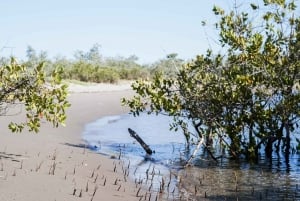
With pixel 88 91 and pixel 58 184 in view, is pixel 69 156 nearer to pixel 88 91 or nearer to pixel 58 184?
pixel 58 184

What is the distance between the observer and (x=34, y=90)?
25.6 feet

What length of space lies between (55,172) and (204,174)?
3350 millimetres

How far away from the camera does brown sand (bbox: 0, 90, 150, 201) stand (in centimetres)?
630

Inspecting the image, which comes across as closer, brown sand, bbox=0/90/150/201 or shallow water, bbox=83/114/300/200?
brown sand, bbox=0/90/150/201

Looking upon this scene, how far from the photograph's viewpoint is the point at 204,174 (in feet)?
31.2

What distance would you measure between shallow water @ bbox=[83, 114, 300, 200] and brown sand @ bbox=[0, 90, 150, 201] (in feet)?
1.99

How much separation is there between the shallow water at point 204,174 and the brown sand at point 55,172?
0.61 meters

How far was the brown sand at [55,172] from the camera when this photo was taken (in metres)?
6.30

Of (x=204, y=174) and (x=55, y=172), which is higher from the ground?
(x=55, y=172)

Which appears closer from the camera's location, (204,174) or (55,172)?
(55,172)

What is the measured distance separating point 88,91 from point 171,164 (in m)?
25.6

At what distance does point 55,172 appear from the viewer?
24.8ft

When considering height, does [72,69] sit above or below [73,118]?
above

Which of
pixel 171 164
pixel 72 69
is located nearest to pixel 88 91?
pixel 72 69
